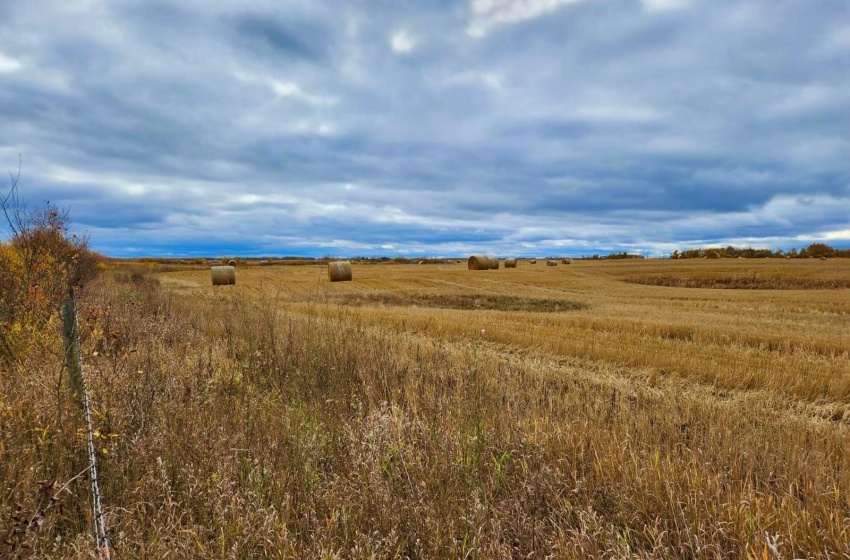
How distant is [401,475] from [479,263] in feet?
158

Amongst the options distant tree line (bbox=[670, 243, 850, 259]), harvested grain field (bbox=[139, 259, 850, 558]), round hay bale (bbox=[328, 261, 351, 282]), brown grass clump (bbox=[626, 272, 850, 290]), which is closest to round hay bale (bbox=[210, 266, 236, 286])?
round hay bale (bbox=[328, 261, 351, 282])

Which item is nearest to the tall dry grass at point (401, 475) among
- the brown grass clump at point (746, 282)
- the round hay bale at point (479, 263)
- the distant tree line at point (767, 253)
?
the brown grass clump at point (746, 282)

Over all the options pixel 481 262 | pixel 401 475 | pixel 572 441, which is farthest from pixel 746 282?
pixel 401 475

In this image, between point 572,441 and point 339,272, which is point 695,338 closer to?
point 572,441

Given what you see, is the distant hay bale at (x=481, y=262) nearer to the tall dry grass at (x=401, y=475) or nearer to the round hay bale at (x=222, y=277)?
the round hay bale at (x=222, y=277)

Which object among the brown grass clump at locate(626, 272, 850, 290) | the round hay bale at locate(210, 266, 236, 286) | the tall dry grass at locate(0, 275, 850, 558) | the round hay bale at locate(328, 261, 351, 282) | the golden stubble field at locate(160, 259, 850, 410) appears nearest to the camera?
the tall dry grass at locate(0, 275, 850, 558)

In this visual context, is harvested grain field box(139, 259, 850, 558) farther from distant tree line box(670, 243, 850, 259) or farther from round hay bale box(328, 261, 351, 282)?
distant tree line box(670, 243, 850, 259)

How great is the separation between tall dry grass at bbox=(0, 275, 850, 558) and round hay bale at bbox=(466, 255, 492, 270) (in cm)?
4535

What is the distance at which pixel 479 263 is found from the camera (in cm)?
5103

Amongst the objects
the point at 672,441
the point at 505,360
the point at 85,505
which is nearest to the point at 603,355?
the point at 505,360

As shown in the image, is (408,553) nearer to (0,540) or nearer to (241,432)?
(241,432)

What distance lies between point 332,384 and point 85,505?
302 cm

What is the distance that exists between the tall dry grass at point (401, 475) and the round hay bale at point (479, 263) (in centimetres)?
4535

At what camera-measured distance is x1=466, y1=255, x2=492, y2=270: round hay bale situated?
51.0m
